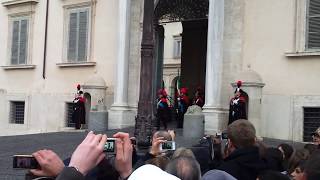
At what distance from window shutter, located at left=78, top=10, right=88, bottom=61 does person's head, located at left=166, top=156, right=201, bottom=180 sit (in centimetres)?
1792

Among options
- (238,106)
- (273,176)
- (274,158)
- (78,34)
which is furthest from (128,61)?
(273,176)

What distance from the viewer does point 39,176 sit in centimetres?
270

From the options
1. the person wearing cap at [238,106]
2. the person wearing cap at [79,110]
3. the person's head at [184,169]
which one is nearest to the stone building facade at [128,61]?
the person wearing cap at [238,106]

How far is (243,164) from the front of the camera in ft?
14.1

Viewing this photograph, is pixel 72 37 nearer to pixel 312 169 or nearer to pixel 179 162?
pixel 179 162

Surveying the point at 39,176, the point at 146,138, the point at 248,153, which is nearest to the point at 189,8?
the point at 146,138

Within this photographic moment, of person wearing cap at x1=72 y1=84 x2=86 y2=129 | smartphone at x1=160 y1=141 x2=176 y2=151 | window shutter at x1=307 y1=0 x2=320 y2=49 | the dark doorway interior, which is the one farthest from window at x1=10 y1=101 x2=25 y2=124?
smartphone at x1=160 y1=141 x2=176 y2=151

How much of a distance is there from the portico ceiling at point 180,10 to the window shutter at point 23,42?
20.2 ft

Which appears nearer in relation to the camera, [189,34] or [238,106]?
Answer: [238,106]

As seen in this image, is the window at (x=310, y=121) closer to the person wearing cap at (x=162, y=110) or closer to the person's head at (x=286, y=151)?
the person wearing cap at (x=162, y=110)

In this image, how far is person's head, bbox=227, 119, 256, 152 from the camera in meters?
4.36

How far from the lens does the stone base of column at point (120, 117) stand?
18297mm

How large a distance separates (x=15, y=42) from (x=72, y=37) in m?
3.63

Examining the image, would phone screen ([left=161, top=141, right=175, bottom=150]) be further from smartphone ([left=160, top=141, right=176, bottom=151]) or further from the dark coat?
the dark coat
